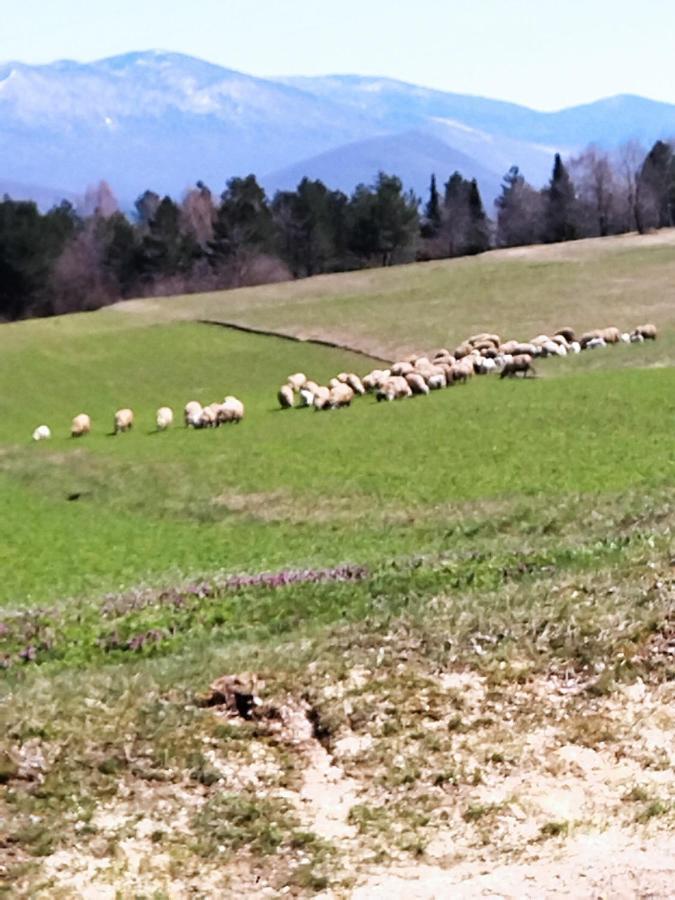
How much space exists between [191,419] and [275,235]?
77368 mm

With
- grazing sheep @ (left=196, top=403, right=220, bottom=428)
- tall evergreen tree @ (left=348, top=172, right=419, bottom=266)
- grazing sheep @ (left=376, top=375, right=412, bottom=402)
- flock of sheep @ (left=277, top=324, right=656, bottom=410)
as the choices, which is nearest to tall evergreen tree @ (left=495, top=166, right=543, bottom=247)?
tall evergreen tree @ (left=348, top=172, right=419, bottom=266)

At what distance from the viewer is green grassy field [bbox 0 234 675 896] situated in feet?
32.9

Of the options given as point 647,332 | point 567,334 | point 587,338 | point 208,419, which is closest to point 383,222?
point 567,334

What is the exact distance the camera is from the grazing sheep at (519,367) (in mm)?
40188

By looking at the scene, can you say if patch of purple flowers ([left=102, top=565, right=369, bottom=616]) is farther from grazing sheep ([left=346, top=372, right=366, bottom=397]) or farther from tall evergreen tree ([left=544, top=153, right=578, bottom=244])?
tall evergreen tree ([left=544, top=153, right=578, bottom=244])

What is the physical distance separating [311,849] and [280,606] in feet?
24.5

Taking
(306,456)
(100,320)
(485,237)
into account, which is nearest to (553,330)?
(306,456)

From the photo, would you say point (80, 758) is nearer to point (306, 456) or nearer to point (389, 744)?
point (389, 744)

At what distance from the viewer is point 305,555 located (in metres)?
20.7

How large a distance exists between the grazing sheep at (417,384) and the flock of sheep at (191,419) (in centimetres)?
579

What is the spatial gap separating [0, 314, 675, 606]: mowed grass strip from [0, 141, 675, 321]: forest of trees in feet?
221

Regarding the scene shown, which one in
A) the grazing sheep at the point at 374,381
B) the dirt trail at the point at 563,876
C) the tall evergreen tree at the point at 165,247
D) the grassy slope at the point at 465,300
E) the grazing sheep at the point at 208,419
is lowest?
the dirt trail at the point at 563,876

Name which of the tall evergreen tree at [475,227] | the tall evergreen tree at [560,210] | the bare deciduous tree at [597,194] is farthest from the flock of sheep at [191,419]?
the tall evergreen tree at [560,210]

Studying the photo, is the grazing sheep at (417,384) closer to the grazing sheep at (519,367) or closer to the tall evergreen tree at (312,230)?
the grazing sheep at (519,367)
